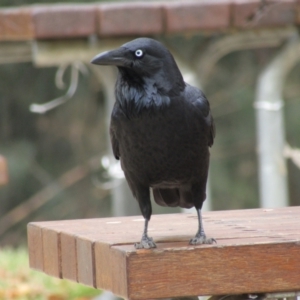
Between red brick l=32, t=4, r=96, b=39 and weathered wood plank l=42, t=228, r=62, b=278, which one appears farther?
red brick l=32, t=4, r=96, b=39

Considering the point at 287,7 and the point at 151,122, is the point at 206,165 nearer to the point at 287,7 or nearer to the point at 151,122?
the point at 151,122

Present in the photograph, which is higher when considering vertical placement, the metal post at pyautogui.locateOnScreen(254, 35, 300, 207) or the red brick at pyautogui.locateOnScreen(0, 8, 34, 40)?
the red brick at pyautogui.locateOnScreen(0, 8, 34, 40)

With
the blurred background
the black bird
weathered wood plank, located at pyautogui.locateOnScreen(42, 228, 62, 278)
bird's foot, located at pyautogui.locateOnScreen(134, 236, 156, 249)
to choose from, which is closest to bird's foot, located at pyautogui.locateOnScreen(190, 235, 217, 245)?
the black bird

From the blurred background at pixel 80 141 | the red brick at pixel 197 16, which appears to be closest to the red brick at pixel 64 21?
the red brick at pixel 197 16

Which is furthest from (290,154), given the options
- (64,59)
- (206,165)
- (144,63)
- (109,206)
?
(109,206)

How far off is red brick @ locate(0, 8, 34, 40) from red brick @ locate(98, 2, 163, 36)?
465 mm

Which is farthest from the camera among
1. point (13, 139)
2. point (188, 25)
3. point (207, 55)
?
point (13, 139)

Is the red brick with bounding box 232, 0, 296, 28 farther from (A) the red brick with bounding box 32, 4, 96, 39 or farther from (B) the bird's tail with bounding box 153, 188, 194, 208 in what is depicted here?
(B) the bird's tail with bounding box 153, 188, 194, 208

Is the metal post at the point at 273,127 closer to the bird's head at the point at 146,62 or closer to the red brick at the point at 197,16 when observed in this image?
the red brick at the point at 197,16

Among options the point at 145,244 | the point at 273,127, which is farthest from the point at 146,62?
the point at 273,127

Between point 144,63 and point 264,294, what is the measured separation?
901 mm

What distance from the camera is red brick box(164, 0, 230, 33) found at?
528 cm

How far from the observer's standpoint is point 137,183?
3109 millimetres

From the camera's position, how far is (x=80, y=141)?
14.9 m
